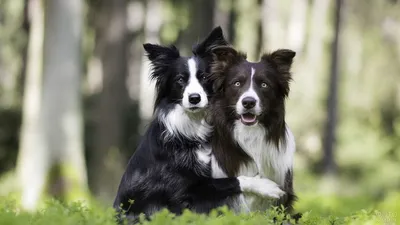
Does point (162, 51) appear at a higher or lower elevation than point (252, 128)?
higher

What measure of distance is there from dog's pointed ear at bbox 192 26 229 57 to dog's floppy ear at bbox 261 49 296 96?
1.82ft

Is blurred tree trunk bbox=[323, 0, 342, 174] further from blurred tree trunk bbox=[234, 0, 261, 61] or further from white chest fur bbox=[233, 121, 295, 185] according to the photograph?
white chest fur bbox=[233, 121, 295, 185]

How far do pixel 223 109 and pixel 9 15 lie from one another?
3253 cm

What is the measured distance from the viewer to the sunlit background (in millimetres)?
15805

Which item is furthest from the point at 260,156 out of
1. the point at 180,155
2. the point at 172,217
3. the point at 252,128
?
the point at 172,217

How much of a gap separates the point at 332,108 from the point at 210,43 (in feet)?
52.1

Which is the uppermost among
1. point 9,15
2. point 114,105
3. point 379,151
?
point 9,15

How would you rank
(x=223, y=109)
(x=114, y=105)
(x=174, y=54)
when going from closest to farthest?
(x=223, y=109), (x=174, y=54), (x=114, y=105)

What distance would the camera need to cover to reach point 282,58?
23.9ft

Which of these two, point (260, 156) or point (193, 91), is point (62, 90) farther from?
point (260, 156)

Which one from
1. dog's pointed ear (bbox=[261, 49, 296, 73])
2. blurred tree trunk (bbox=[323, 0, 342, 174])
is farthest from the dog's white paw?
blurred tree trunk (bbox=[323, 0, 342, 174])

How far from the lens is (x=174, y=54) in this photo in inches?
311

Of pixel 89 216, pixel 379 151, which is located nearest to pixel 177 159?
pixel 89 216

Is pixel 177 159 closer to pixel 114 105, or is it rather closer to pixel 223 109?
pixel 223 109
